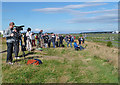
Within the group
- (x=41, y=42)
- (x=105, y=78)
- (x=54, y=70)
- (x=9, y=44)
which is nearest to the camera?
(x=105, y=78)

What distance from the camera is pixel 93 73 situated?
27.8ft

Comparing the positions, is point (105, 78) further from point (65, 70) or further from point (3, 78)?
point (3, 78)

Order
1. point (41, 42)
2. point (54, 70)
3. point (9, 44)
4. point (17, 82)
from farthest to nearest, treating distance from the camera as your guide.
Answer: point (41, 42) → point (9, 44) → point (54, 70) → point (17, 82)

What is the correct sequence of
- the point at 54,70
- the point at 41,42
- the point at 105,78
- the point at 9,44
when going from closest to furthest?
the point at 105,78 → the point at 54,70 → the point at 9,44 → the point at 41,42

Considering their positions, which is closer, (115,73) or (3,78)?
(3,78)

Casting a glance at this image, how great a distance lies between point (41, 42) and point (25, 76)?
498 inches


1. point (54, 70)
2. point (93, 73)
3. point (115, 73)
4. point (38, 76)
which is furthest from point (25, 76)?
point (115, 73)

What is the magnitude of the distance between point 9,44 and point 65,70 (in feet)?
9.57

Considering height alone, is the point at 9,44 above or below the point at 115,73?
above

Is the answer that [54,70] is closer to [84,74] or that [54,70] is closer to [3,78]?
[84,74]

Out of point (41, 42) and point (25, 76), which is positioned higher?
point (41, 42)

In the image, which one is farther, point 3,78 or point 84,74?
point 84,74

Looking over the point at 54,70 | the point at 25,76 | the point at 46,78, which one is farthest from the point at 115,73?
the point at 25,76

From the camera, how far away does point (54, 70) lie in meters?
8.34
